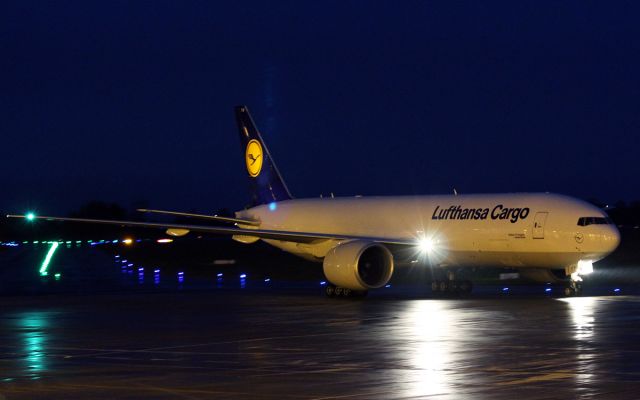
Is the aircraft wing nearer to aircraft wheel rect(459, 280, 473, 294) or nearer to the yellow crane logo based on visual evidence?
aircraft wheel rect(459, 280, 473, 294)

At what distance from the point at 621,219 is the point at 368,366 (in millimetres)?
76580

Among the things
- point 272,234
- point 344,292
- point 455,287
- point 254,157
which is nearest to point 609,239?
point 455,287

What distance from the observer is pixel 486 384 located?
13.0 metres

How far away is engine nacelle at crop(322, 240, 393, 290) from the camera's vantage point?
103 feet

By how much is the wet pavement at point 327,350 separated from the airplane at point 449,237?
7.06ft

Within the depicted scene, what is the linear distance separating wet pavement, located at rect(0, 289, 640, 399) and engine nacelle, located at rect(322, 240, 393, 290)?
228 cm

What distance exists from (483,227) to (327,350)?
1535 centimetres

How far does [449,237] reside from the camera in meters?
33.0

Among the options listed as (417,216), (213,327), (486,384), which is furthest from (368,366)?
(417,216)

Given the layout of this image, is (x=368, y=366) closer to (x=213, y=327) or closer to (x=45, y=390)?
(x=45, y=390)

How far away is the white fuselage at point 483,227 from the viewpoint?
30141 mm

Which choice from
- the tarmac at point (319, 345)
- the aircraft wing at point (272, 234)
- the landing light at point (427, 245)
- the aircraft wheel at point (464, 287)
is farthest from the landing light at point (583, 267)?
the aircraft wing at point (272, 234)

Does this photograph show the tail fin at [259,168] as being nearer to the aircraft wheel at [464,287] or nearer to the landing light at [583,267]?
the aircraft wheel at [464,287]

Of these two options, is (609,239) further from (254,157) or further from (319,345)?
(254,157)
